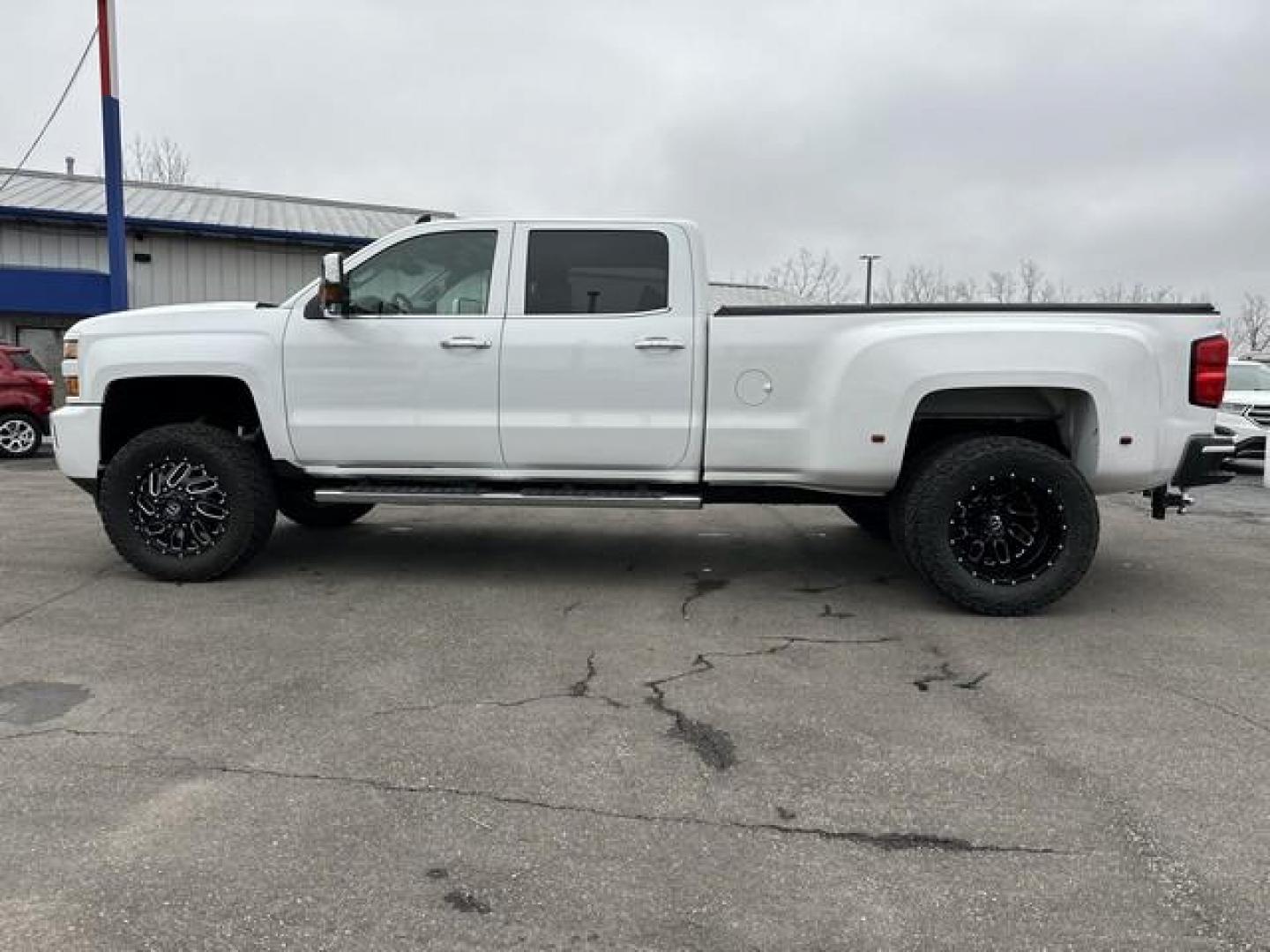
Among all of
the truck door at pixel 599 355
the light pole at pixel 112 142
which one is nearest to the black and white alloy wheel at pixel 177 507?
the truck door at pixel 599 355

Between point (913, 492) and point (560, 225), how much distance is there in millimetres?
2499

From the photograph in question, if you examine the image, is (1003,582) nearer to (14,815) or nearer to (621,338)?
(621,338)

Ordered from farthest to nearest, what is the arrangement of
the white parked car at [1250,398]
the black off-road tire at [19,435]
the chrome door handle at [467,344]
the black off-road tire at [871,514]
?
the black off-road tire at [19,435] < the white parked car at [1250,398] < the black off-road tire at [871,514] < the chrome door handle at [467,344]

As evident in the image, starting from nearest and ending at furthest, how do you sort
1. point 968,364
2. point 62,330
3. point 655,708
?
point 655,708 < point 968,364 < point 62,330

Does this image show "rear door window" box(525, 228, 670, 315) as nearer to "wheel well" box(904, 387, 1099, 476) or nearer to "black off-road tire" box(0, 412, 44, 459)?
"wheel well" box(904, 387, 1099, 476)

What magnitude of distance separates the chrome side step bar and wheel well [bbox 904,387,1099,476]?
4.43 feet

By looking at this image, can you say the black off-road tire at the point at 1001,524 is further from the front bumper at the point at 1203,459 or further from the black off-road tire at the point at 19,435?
the black off-road tire at the point at 19,435

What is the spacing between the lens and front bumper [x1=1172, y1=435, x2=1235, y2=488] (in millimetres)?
5012

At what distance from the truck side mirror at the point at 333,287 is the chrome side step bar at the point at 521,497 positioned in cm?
105

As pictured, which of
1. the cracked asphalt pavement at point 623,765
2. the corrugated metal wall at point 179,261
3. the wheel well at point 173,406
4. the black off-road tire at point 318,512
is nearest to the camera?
the cracked asphalt pavement at point 623,765

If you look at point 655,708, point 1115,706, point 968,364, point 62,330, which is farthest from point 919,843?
point 62,330

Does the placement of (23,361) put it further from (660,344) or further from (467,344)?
(660,344)

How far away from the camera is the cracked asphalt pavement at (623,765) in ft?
7.64

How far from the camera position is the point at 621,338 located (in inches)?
209
